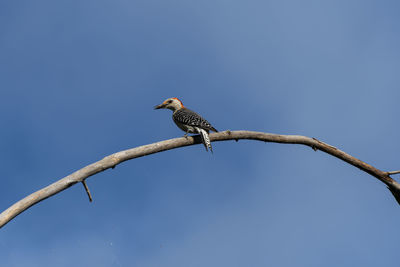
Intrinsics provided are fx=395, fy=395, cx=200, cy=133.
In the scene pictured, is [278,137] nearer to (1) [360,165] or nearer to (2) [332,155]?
(2) [332,155]

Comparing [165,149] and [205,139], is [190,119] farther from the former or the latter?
[165,149]

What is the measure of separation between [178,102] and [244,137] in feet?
9.46

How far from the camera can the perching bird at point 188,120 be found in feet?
29.0

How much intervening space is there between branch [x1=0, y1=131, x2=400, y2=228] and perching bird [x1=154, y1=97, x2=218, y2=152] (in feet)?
0.61

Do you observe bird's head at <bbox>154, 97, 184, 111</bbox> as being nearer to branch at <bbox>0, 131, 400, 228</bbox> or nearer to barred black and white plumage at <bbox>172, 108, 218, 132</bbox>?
barred black and white plumage at <bbox>172, 108, 218, 132</bbox>

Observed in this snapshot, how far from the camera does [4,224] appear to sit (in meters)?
6.00

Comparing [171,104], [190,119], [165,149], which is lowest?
[165,149]

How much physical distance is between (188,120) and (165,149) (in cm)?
159

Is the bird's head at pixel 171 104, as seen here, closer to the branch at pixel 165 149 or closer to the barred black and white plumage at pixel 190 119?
the barred black and white plumage at pixel 190 119

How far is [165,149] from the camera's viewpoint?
7.89 meters

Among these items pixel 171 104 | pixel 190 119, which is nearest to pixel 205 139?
pixel 190 119

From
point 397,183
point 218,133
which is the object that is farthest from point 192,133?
point 397,183

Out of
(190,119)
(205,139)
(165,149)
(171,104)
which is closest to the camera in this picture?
(165,149)

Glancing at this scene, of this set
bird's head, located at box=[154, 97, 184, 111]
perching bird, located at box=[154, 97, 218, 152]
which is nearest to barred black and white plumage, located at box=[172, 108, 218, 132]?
perching bird, located at box=[154, 97, 218, 152]
